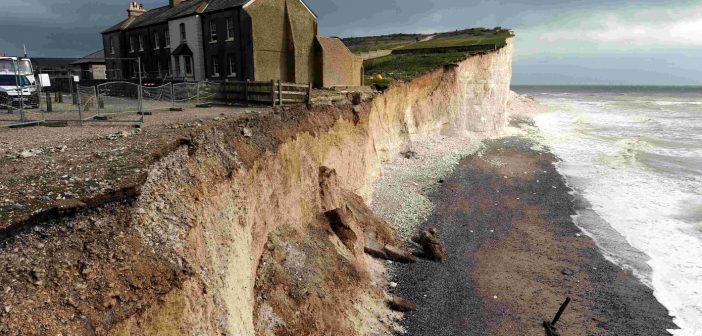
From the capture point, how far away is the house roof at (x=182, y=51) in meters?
35.9

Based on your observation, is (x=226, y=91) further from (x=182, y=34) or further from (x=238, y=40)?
(x=182, y=34)

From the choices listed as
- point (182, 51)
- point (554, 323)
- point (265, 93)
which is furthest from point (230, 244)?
point (182, 51)

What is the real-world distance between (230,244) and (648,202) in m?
30.5

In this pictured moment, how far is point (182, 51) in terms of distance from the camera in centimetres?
3631

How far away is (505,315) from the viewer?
16.3 m

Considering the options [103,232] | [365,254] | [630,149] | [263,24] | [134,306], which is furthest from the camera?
[630,149]

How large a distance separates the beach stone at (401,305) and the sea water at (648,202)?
33.2ft

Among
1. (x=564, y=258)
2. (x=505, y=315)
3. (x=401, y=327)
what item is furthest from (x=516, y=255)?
(x=401, y=327)

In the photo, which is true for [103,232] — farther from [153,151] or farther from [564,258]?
[564,258]

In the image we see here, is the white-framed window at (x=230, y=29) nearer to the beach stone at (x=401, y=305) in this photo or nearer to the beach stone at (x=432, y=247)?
the beach stone at (x=432, y=247)

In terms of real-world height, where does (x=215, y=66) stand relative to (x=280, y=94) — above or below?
above

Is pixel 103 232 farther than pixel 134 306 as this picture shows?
Yes

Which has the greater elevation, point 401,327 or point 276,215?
point 276,215

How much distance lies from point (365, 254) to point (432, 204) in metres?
9.23
